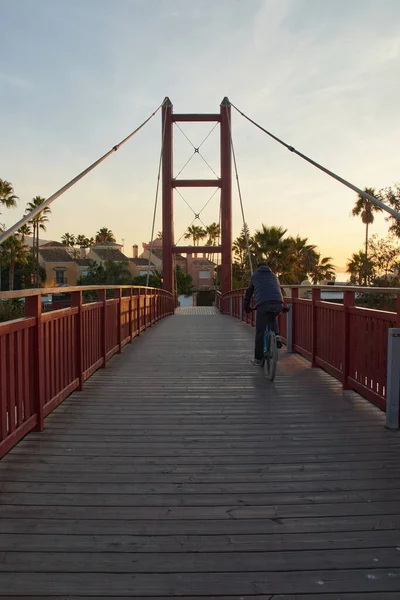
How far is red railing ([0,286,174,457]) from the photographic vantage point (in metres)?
2.95

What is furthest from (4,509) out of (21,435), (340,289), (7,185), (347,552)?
(7,185)

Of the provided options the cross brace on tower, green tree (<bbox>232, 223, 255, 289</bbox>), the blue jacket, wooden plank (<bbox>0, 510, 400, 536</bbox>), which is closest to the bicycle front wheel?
the blue jacket

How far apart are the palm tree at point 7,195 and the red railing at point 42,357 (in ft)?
106

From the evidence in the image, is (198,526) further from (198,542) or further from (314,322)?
(314,322)

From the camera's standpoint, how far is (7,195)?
3569 centimetres

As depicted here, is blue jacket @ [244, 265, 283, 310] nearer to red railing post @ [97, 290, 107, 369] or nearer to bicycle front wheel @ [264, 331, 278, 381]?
bicycle front wheel @ [264, 331, 278, 381]

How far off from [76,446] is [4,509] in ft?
2.96

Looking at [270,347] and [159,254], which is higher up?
[159,254]

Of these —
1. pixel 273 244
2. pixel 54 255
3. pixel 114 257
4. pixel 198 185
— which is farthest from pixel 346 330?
pixel 54 255

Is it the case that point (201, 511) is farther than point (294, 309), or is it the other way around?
point (294, 309)

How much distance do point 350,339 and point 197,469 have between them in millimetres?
2230

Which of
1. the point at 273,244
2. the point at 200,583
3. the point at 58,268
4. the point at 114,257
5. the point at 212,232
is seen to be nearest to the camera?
the point at 200,583

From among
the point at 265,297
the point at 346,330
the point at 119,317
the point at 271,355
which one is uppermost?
the point at 265,297

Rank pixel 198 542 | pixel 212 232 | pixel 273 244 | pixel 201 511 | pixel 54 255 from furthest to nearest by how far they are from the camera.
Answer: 1. pixel 212 232
2. pixel 54 255
3. pixel 273 244
4. pixel 201 511
5. pixel 198 542
